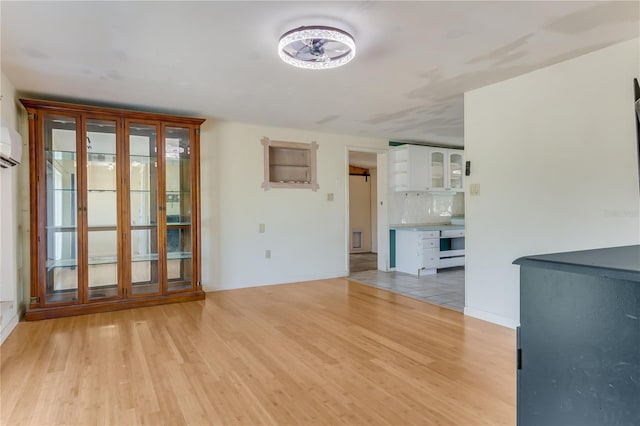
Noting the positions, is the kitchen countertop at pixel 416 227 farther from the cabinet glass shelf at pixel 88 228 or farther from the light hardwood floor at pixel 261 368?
the cabinet glass shelf at pixel 88 228

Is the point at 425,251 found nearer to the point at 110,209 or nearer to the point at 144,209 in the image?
the point at 144,209

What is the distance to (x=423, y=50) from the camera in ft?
8.68

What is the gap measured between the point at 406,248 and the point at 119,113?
15.0 ft

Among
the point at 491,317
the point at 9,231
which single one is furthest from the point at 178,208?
the point at 491,317

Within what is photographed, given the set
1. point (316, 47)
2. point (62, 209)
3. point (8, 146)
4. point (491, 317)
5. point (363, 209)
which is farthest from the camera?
point (363, 209)

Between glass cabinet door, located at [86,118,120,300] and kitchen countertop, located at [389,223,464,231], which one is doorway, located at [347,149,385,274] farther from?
glass cabinet door, located at [86,118,120,300]

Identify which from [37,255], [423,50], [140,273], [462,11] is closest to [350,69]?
[423,50]

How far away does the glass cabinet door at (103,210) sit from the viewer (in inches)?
157

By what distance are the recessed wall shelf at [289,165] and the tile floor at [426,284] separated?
1.70m

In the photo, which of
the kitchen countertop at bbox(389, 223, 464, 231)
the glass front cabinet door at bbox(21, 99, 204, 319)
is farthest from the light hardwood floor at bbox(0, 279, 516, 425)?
the kitchen countertop at bbox(389, 223, 464, 231)

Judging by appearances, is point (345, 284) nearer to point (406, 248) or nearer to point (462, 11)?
point (406, 248)

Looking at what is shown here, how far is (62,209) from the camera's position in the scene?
152 inches

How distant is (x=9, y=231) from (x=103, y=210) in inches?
32.7

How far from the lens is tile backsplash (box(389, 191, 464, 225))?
6.59m
